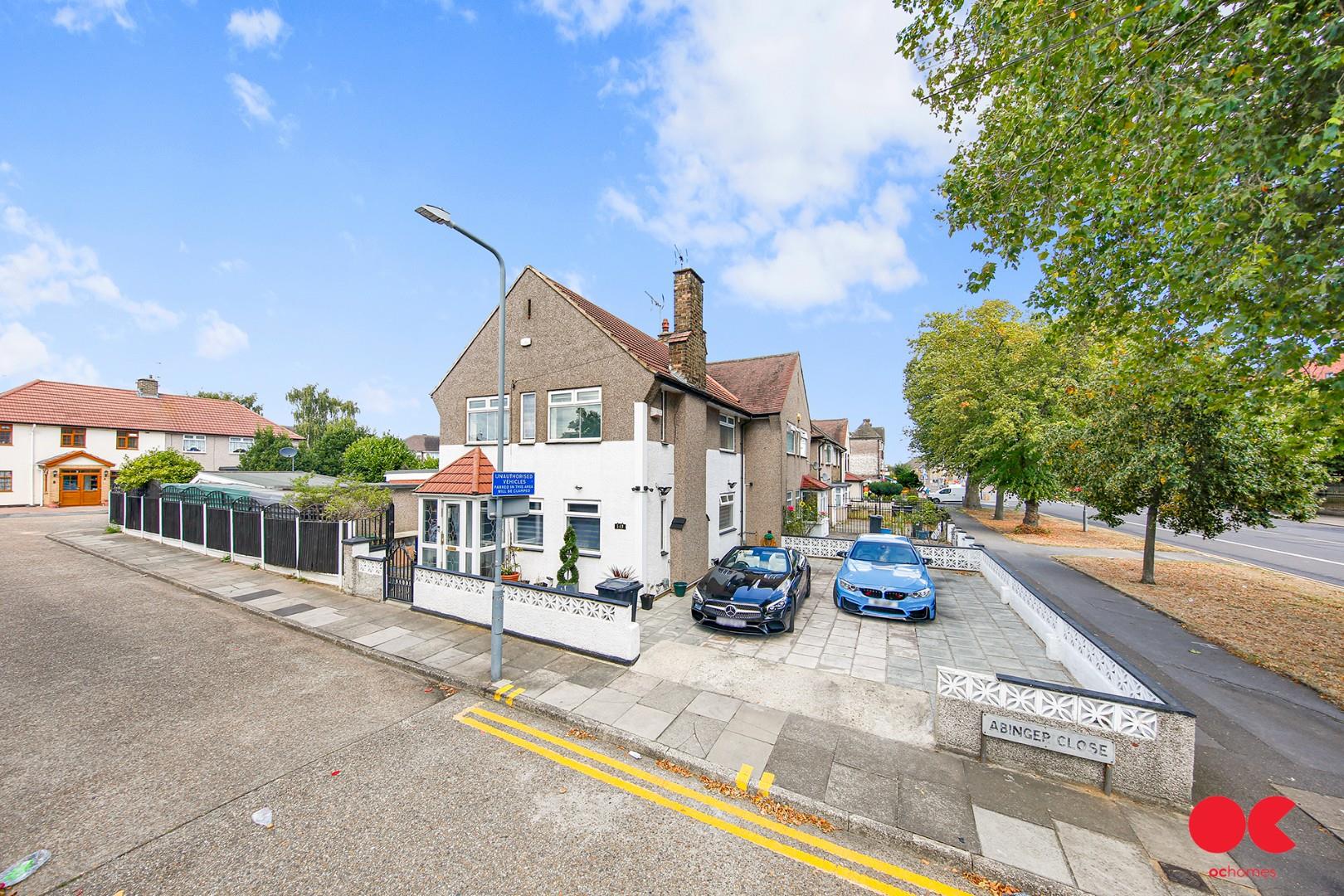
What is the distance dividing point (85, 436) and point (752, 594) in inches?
1923

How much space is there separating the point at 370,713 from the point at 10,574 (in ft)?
51.8

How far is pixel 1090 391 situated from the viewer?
15406 millimetres

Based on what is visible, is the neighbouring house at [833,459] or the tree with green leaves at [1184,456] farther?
the neighbouring house at [833,459]

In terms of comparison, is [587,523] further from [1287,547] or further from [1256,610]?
[1287,547]

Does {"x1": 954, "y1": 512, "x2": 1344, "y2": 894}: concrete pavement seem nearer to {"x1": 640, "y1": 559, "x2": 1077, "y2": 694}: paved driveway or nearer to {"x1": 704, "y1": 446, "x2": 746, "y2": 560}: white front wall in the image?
{"x1": 640, "y1": 559, "x2": 1077, "y2": 694}: paved driveway

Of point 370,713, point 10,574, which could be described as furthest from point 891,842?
point 10,574

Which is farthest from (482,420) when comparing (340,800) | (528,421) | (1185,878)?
(1185,878)

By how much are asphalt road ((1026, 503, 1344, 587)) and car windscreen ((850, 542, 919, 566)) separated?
30.2 feet

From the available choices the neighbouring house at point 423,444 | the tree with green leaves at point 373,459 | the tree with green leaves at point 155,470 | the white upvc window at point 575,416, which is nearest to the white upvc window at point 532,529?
the white upvc window at point 575,416

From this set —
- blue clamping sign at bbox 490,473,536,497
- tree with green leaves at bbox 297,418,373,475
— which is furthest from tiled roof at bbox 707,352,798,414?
tree with green leaves at bbox 297,418,373,475

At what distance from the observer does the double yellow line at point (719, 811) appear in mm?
3971

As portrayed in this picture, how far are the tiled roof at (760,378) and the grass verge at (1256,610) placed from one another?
12039 millimetres

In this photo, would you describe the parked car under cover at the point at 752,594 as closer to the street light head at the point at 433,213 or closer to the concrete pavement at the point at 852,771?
the concrete pavement at the point at 852,771

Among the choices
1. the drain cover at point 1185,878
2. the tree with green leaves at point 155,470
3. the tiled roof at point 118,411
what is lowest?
the drain cover at point 1185,878
